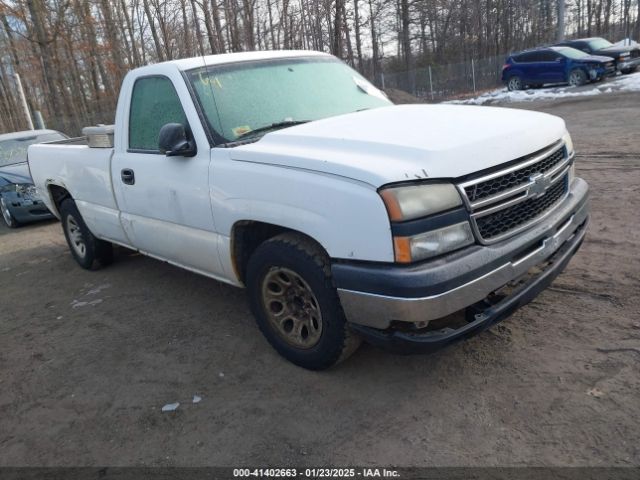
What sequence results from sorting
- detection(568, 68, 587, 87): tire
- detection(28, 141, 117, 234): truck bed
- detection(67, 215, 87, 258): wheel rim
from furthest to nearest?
detection(568, 68, 587, 87): tire < detection(67, 215, 87, 258): wheel rim < detection(28, 141, 117, 234): truck bed

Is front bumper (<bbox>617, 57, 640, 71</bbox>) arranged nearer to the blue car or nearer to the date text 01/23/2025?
the blue car

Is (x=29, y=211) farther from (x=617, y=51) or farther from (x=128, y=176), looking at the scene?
(x=617, y=51)

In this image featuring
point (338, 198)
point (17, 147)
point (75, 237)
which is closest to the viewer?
point (338, 198)

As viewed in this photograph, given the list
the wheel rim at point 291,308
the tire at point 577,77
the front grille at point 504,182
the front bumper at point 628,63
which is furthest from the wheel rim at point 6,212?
the front bumper at point 628,63

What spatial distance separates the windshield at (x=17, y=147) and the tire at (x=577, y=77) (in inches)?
730

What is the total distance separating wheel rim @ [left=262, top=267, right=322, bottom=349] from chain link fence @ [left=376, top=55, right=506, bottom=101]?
28.5m

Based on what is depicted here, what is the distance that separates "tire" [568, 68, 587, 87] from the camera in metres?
20.1

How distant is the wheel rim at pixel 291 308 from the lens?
10.1 feet

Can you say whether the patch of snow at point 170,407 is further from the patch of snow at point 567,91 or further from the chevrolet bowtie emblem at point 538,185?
the patch of snow at point 567,91

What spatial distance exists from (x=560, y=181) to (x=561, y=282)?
1.07 meters

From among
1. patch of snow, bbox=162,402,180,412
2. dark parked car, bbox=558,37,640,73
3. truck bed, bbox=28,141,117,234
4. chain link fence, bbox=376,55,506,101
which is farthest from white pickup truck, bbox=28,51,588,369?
chain link fence, bbox=376,55,506,101

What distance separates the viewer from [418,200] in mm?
2484

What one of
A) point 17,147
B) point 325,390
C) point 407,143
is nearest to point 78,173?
point 325,390

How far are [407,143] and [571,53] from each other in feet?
69.8
